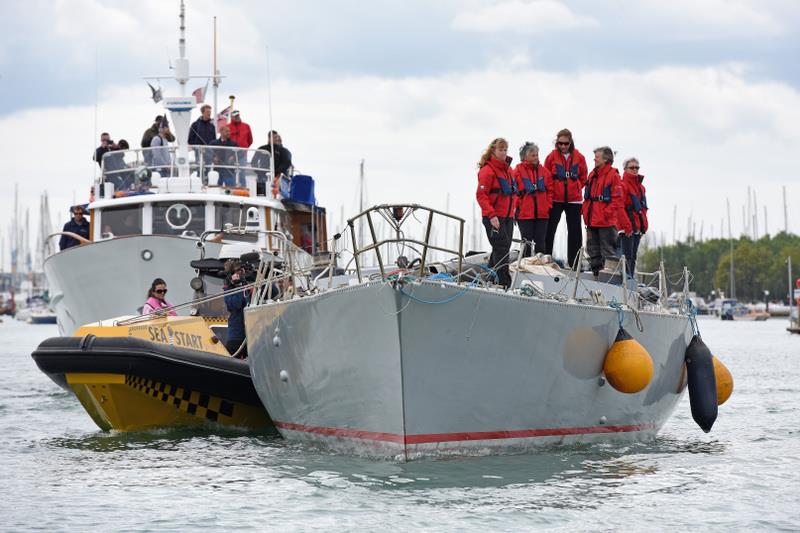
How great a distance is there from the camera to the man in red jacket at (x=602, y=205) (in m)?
12.7

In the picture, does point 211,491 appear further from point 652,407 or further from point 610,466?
point 652,407

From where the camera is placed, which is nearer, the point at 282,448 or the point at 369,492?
the point at 369,492

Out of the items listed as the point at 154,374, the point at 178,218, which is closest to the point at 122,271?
the point at 178,218

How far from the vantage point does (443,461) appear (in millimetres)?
10133

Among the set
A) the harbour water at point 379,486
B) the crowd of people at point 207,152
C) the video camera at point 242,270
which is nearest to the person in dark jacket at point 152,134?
the crowd of people at point 207,152

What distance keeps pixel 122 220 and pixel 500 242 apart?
1190 centimetres

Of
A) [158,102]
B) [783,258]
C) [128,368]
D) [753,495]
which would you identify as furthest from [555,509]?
[783,258]

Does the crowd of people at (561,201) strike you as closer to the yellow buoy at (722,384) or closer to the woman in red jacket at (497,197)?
the woman in red jacket at (497,197)

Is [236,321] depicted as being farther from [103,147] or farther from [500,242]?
[103,147]

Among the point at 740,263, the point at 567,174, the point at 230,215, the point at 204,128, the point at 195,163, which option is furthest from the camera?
the point at 740,263

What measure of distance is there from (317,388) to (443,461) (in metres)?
1.43

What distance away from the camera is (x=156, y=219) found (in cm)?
2162

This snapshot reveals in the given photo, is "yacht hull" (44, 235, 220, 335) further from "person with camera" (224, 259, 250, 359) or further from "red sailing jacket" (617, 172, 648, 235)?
"red sailing jacket" (617, 172, 648, 235)

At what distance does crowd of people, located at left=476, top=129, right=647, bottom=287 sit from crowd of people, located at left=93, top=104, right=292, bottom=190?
10050 millimetres
